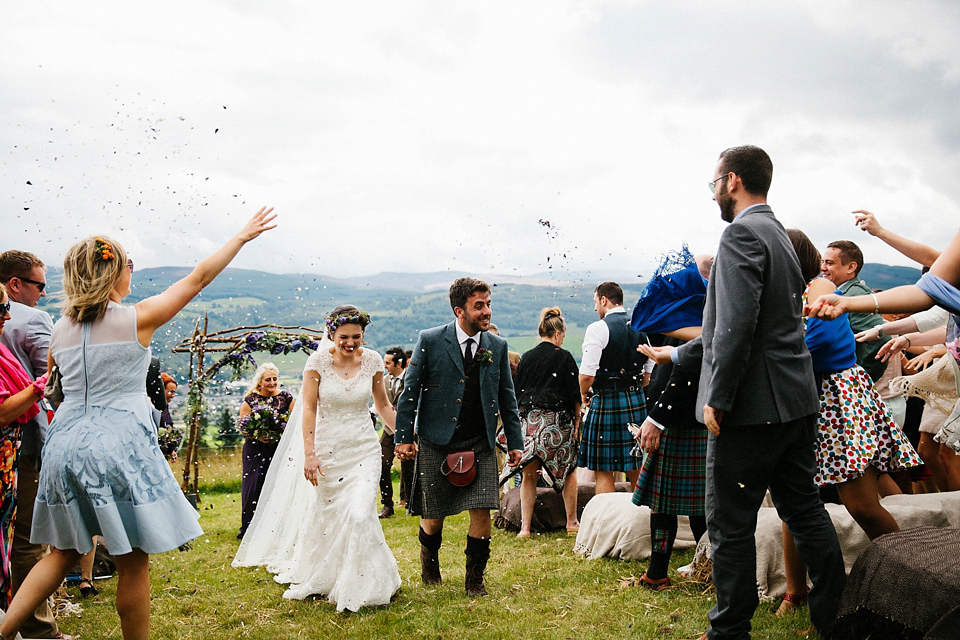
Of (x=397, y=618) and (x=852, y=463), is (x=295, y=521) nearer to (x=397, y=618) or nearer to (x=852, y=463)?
(x=397, y=618)

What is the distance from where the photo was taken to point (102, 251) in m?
3.54

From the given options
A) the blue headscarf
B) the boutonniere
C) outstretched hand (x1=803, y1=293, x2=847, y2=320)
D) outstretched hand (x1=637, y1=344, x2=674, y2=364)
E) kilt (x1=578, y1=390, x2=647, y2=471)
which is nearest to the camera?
outstretched hand (x1=803, y1=293, x2=847, y2=320)

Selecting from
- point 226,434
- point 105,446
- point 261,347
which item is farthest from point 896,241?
point 226,434

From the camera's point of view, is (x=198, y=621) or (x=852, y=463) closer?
(x=852, y=463)

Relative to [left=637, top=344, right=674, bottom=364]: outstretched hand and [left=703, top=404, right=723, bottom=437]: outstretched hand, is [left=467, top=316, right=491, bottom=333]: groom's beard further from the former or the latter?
[left=703, top=404, right=723, bottom=437]: outstretched hand

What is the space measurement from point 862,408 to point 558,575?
2.81 metres

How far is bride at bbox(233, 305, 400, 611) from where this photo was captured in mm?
5344

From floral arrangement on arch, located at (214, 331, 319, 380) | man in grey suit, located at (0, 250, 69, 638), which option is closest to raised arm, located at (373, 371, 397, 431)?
man in grey suit, located at (0, 250, 69, 638)

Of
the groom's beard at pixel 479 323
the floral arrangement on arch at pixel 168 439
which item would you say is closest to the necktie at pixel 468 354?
the groom's beard at pixel 479 323

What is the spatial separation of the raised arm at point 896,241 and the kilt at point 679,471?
1.67 metres

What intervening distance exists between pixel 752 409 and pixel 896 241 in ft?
5.81

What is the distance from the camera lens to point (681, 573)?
5418 millimetres

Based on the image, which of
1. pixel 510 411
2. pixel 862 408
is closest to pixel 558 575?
pixel 510 411

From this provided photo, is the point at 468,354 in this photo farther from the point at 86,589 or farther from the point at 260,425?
the point at 260,425
